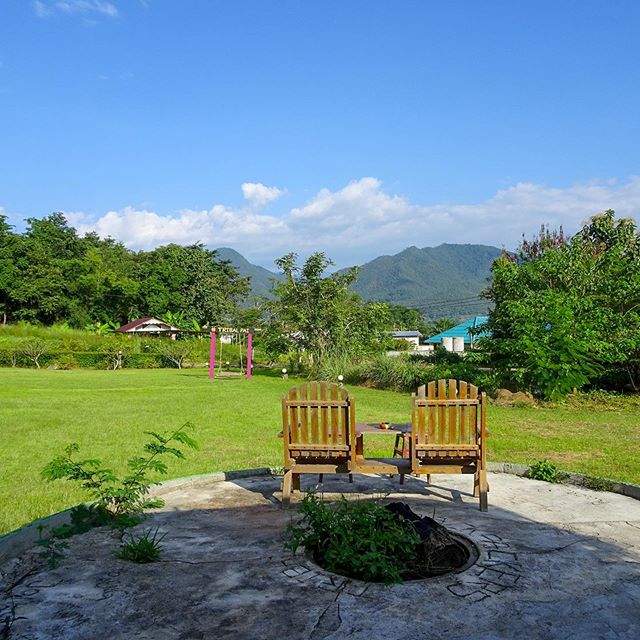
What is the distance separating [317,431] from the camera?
5.34 m

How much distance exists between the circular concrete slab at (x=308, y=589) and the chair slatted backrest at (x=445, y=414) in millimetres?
670

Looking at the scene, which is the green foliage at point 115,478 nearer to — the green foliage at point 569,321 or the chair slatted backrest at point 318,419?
the chair slatted backrest at point 318,419

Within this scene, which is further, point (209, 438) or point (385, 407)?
point (385, 407)

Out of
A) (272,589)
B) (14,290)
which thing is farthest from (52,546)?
(14,290)

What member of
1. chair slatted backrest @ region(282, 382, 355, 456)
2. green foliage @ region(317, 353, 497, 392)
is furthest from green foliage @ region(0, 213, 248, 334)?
chair slatted backrest @ region(282, 382, 355, 456)

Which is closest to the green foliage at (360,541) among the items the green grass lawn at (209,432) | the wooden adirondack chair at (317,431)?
the wooden adirondack chair at (317,431)

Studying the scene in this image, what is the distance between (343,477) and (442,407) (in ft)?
5.15

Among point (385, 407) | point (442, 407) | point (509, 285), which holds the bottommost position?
point (385, 407)

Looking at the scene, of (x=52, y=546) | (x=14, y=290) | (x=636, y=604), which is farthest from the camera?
(x=14, y=290)

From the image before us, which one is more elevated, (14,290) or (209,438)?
(14,290)

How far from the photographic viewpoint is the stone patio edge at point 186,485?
13.4 feet

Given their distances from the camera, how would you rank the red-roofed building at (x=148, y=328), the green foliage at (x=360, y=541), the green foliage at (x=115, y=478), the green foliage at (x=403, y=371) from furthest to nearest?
the red-roofed building at (x=148, y=328)
the green foliage at (x=403, y=371)
the green foliage at (x=115, y=478)
the green foliage at (x=360, y=541)

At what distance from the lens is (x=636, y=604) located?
10.8 ft

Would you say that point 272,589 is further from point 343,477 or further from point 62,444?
point 62,444
